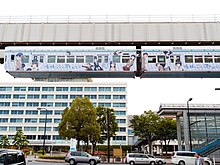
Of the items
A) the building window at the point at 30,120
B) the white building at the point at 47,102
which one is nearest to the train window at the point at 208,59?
the white building at the point at 47,102

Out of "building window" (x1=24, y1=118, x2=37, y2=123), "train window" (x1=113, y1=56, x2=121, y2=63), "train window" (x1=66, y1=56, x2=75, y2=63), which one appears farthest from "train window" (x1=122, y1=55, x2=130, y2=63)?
"building window" (x1=24, y1=118, x2=37, y2=123)

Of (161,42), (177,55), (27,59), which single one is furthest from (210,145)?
(27,59)

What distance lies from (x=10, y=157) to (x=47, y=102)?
73423mm

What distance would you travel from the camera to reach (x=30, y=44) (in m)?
15.0

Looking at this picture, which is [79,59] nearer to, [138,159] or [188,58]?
[188,58]

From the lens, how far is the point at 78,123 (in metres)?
33.4

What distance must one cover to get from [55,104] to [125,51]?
69122 mm

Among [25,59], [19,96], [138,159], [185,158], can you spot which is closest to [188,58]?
[25,59]

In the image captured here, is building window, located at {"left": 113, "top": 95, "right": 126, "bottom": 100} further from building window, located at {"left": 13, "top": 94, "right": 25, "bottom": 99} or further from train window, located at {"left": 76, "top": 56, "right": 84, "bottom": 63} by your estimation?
train window, located at {"left": 76, "top": 56, "right": 84, "bottom": 63}

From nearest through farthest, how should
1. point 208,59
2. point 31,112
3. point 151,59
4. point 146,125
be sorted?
point 151,59 < point 208,59 < point 146,125 < point 31,112

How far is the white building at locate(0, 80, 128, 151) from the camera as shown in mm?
80188

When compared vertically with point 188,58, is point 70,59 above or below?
below

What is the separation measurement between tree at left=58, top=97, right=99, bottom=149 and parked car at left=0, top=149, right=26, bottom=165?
2159 centimetres

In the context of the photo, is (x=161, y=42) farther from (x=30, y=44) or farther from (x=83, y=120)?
(x=83, y=120)
